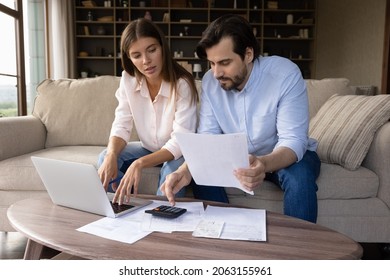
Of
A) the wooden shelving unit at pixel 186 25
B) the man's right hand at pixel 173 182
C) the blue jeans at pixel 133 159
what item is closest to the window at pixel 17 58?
the wooden shelving unit at pixel 186 25

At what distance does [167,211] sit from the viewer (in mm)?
912

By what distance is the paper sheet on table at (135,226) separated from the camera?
2.58 feet

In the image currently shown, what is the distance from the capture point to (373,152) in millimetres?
1443

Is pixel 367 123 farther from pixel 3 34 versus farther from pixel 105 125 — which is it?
pixel 3 34

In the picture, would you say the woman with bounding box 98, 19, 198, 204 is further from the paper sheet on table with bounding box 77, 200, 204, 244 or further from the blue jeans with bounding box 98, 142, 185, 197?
the paper sheet on table with bounding box 77, 200, 204, 244

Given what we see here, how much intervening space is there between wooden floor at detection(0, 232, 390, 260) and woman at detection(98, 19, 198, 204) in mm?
473

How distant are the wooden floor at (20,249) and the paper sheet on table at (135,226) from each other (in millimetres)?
730

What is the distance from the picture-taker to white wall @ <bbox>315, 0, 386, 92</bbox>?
421 cm

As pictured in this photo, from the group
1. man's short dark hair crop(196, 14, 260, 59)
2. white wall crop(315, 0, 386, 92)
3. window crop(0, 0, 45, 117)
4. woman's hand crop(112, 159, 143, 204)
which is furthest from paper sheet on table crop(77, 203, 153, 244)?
white wall crop(315, 0, 386, 92)

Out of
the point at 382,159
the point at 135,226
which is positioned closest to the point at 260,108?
the point at 382,159

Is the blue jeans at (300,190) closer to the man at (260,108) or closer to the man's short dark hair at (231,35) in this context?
the man at (260,108)
